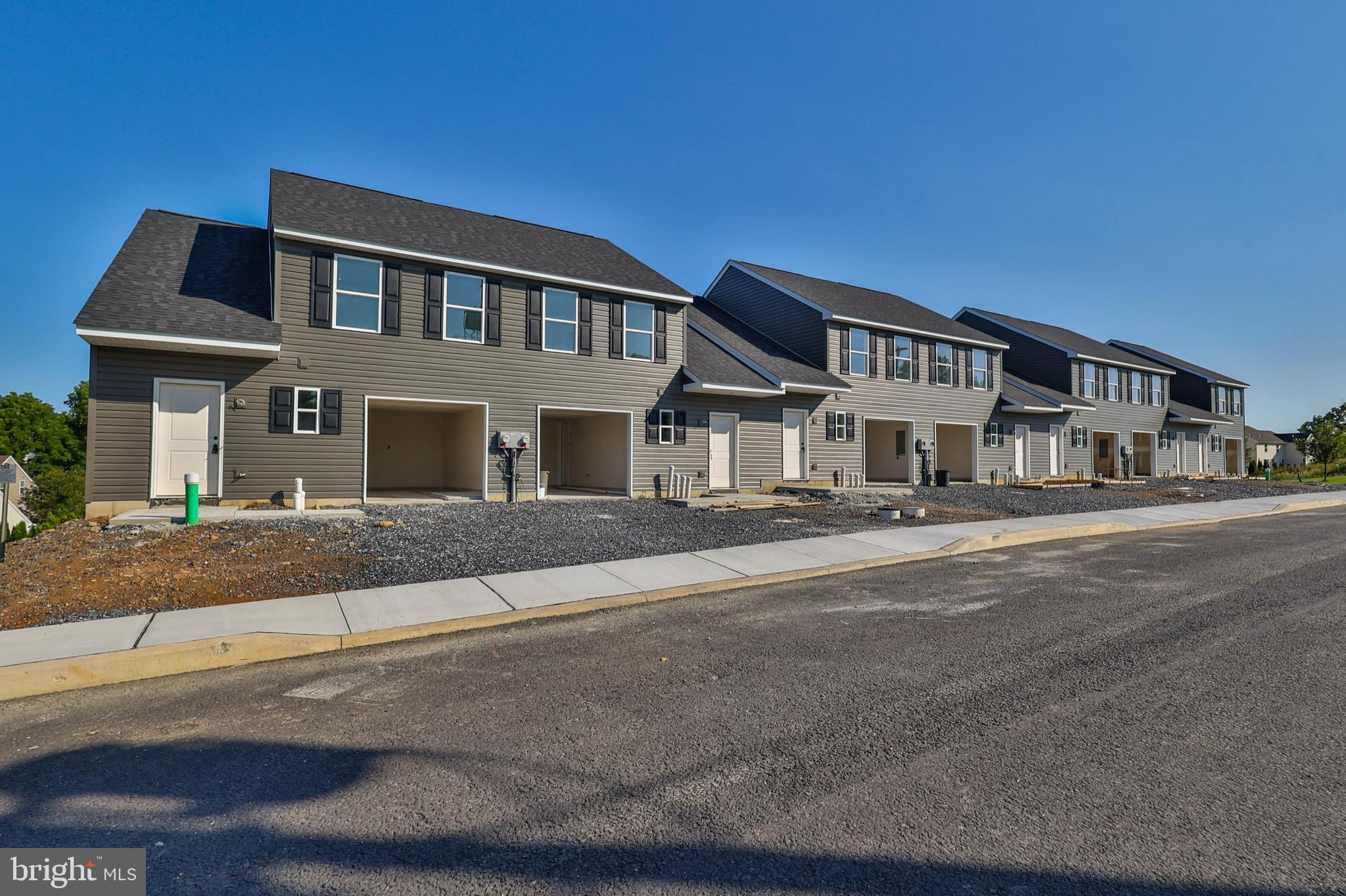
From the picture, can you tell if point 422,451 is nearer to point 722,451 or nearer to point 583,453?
point 583,453

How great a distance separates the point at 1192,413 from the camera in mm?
36656

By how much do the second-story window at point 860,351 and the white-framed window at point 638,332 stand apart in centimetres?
856

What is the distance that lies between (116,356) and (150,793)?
481 inches

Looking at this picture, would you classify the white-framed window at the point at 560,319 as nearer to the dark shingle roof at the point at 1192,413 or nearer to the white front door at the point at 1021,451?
the white front door at the point at 1021,451

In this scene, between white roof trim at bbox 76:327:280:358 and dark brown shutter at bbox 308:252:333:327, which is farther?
dark brown shutter at bbox 308:252:333:327

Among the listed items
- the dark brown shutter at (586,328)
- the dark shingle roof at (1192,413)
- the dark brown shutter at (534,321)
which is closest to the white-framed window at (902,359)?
the dark brown shutter at (586,328)

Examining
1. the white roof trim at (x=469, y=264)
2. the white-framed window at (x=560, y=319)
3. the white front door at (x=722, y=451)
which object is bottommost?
the white front door at (x=722, y=451)

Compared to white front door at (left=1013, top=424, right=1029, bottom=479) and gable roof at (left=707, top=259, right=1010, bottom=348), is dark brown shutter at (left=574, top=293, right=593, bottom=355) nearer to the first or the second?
gable roof at (left=707, top=259, right=1010, bottom=348)

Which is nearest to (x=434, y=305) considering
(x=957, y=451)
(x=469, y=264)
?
(x=469, y=264)

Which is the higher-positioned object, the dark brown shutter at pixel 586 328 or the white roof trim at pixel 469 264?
the white roof trim at pixel 469 264

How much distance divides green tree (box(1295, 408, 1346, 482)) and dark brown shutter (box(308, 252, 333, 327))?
5553 cm

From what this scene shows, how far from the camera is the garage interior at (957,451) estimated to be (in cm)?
2650

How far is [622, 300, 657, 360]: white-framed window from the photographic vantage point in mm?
17812

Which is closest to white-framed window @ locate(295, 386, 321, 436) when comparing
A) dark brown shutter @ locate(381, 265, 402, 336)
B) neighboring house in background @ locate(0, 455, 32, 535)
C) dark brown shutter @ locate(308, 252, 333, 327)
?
dark brown shutter @ locate(308, 252, 333, 327)
